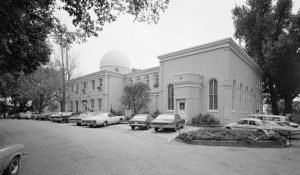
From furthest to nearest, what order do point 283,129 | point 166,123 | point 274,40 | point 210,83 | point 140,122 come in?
point 274,40, point 210,83, point 140,122, point 166,123, point 283,129

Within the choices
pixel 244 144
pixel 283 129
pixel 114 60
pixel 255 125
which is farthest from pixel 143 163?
pixel 114 60

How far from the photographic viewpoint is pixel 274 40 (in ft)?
105

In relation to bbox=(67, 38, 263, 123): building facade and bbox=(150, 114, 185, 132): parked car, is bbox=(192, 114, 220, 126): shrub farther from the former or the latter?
bbox=(150, 114, 185, 132): parked car

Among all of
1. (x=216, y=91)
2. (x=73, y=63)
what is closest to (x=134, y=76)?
(x=73, y=63)

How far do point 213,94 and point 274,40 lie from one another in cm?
1798

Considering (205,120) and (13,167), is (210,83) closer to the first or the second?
(205,120)

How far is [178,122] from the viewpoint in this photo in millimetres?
17188

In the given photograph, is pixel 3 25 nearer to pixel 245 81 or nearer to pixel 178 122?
pixel 178 122

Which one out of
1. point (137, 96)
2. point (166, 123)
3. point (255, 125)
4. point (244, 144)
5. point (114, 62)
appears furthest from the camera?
point (114, 62)

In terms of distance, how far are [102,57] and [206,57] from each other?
30.9 metres

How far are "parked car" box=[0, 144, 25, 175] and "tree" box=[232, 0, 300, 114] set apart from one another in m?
30.3

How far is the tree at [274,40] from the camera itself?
27984mm

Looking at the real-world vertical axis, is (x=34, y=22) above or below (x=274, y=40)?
below

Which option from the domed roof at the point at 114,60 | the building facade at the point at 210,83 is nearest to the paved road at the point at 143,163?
the building facade at the point at 210,83
